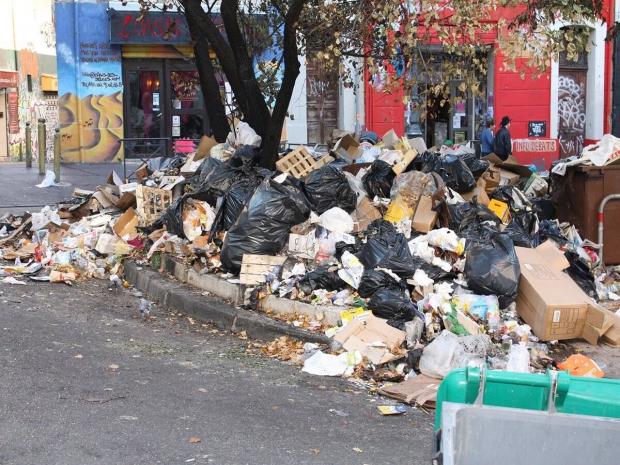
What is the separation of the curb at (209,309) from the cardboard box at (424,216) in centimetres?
185

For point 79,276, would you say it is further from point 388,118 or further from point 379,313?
point 388,118

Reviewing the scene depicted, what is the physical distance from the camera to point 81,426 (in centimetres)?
442

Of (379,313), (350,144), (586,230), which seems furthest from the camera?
(350,144)

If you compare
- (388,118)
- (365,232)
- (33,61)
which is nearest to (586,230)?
(365,232)

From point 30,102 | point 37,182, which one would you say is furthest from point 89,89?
point 30,102

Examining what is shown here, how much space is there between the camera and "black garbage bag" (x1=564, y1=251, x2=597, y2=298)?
293 inches

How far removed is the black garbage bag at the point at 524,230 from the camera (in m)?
7.39

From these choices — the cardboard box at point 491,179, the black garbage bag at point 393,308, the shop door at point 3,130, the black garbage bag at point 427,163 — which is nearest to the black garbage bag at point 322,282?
the black garbage bag at point 393,308

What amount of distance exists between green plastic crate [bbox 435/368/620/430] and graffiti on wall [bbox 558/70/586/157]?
18046 millimetres

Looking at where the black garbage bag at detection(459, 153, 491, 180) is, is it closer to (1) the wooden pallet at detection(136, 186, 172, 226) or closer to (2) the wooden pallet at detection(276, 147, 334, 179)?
(2) the wooden pallet at detection(276, 147, 334, 179)

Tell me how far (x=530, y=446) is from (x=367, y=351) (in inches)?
136

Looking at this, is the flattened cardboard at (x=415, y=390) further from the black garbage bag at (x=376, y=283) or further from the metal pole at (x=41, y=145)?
the metal pole at (x=41, y=145)

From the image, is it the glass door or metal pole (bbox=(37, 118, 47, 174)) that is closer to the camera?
metal pole (bbox=(37, 118, 47, 174))

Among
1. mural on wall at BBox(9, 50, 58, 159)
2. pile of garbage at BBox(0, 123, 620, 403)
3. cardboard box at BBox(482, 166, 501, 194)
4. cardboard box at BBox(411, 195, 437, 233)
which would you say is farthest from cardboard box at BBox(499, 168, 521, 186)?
mural on wall at BBox(9, 50, 58, 159)
